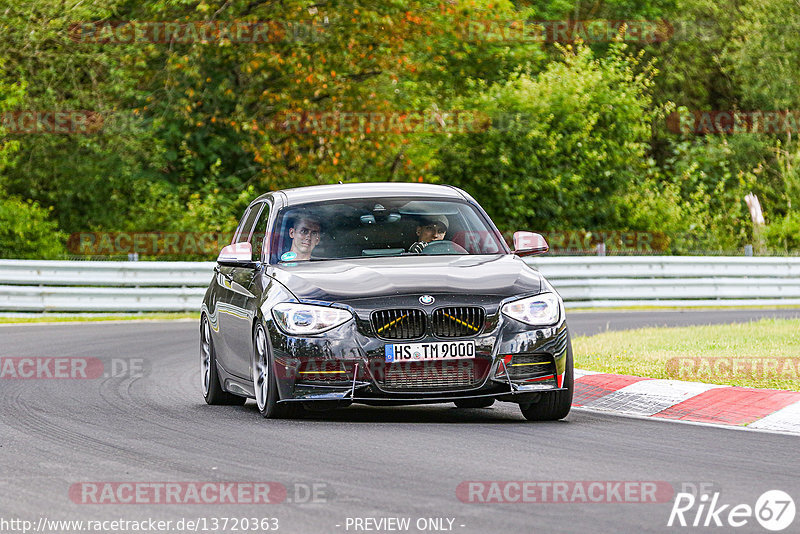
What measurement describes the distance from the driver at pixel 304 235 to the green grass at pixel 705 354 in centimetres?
323

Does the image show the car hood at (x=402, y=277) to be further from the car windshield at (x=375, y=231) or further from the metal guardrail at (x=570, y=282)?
the metal guardrail at (x=570, y=282)

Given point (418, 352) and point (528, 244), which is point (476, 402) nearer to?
point (418, 352)

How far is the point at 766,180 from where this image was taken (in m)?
49.5

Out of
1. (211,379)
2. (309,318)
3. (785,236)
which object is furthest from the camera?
(785,236)

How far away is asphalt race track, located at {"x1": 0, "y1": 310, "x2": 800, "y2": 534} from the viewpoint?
6.53 metres

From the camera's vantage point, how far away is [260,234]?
11.6m

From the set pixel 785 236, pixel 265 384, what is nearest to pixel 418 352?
pixel 265 384

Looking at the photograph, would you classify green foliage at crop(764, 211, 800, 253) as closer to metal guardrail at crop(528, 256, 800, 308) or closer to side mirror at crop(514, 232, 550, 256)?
metal guardrail at crop(528, 256, 800, 308)

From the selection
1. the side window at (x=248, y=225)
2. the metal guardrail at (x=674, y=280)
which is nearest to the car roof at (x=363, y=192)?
the side window at (x=248, y=225)

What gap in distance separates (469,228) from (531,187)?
2388 centimetres

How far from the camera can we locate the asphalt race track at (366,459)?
6.53 metres

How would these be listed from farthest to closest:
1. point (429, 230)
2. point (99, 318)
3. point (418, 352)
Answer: point (99, 318)
point (429, 230)
point (418, 352)

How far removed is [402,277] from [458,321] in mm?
507

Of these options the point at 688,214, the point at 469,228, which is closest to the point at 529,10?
the point at 688,214
